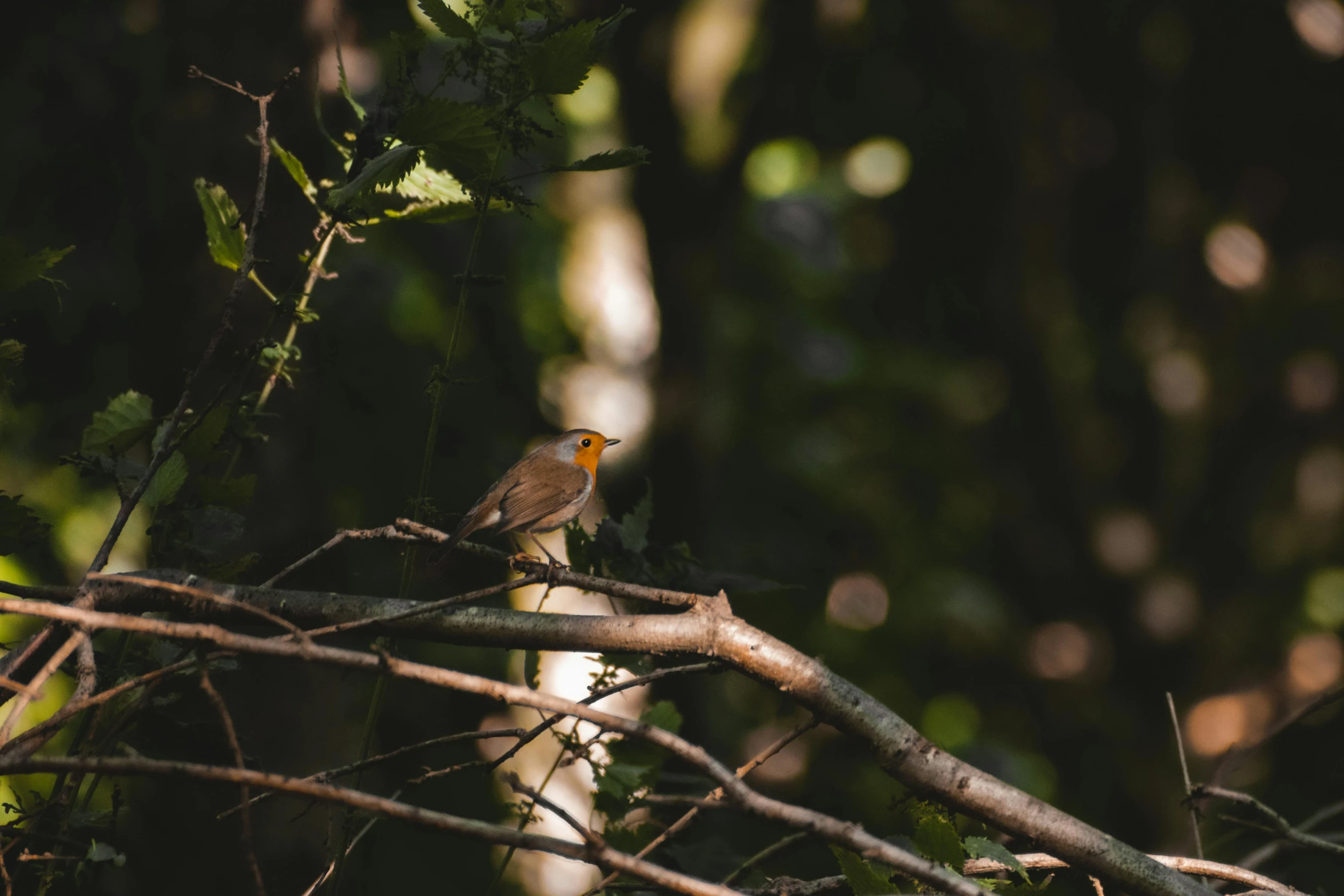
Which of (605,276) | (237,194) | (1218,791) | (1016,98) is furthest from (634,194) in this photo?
(1218,791)

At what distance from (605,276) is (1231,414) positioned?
3671mm

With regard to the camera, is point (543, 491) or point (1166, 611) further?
point (1166, 611)

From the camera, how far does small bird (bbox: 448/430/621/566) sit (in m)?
2.31

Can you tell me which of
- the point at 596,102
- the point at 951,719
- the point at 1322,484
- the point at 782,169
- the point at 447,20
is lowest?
the point at 447,20

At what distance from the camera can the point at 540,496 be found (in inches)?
95.4

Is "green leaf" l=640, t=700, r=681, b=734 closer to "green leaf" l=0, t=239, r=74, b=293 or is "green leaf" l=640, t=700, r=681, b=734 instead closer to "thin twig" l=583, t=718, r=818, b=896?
"thin twig" l=583, t=718, r=818, b=896

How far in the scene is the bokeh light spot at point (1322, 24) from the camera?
184 inches

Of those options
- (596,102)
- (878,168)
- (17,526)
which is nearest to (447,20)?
(17,526)

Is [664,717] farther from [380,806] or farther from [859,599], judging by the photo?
[859,599]

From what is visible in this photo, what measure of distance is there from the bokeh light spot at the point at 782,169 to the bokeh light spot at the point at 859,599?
8.75 ft

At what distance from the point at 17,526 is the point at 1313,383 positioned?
577 centimetres

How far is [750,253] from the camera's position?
256 inches

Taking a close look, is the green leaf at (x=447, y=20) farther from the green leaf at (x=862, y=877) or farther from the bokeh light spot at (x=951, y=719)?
the bokeh light spot at (x=951, y=719)

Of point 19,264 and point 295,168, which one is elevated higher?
point 295,168
